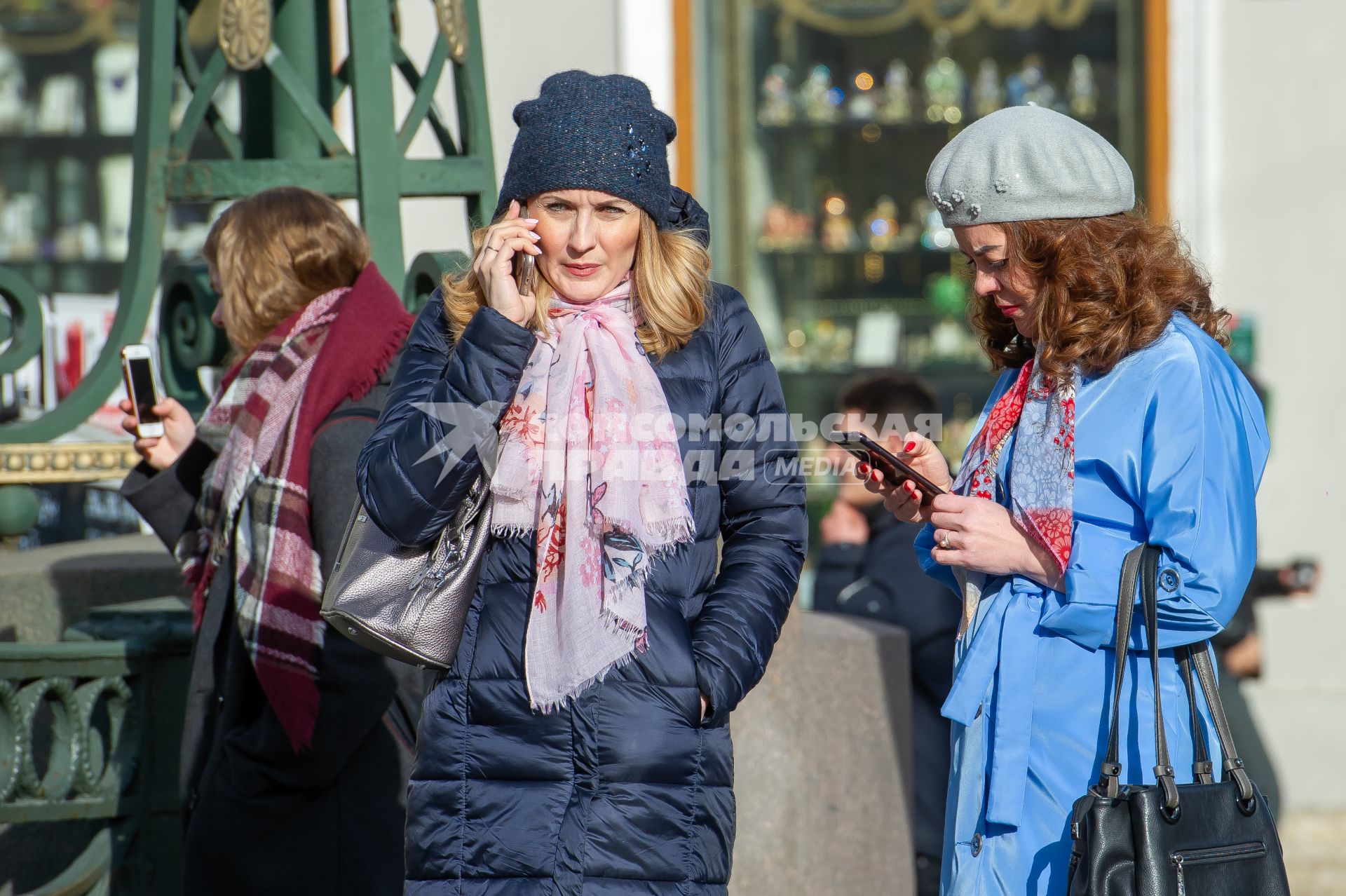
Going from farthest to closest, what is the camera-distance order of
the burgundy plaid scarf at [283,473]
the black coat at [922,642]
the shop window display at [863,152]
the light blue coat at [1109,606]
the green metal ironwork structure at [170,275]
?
the shop window display at [863,152] → the black coat at [922,642] → the green metal ironwork structure at [170,275] → the burgundy plaid scarf at [283,473] → the light blue coat at [1109,606]

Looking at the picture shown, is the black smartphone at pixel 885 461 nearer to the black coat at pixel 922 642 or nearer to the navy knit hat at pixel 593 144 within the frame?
the navy knit hat at pixel 593 144

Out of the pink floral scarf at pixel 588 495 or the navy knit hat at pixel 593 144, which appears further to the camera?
the navy knit hat at pixel 593 144

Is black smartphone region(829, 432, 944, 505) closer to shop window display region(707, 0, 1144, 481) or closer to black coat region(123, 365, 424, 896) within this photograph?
black coat region(123, 365, 424, 896)

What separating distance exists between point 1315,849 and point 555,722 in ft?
16.0

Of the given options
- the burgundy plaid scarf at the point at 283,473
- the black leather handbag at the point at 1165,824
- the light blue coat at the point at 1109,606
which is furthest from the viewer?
the burgundy plaid scarf at the point at 283,473

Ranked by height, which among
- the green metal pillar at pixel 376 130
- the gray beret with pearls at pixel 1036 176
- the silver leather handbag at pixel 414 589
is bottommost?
the silver leather handbag at pixel 414 589

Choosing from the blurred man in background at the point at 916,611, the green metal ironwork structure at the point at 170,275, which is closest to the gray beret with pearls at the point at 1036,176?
the green metal ironwork structure at the point at 170,275

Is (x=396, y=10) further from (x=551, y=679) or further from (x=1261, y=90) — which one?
(x=1261, y=90)

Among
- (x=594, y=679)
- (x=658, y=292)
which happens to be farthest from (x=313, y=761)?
(x=658, y=292)

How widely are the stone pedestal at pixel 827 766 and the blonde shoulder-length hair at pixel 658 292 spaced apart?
1390 millimetres

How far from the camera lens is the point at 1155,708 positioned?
6.63 feet

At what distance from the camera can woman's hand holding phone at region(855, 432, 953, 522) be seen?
240 cm

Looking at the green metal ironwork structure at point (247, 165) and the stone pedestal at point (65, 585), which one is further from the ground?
the green metal ironwork structure at point (247, 165)

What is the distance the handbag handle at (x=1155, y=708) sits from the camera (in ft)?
6.47
